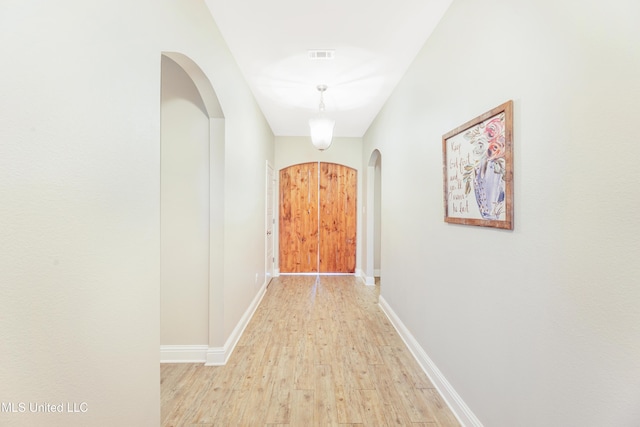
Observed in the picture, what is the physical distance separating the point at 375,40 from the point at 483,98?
117 cm

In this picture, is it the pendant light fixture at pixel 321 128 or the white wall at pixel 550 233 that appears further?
the pendant light fixture at pixel 321 128

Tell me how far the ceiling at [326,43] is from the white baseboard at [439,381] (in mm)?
2554

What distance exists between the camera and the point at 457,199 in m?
1.76

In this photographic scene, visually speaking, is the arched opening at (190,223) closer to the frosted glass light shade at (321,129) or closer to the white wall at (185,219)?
the white wall at (185,219)

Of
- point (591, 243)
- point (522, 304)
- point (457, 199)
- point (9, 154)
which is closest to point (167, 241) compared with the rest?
point (9, 154)

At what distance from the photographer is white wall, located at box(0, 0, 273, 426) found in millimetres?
711

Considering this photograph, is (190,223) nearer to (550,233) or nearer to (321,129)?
(321,129)

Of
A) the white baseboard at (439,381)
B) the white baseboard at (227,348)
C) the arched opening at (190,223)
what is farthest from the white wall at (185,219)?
the white baseboard at (439,381)

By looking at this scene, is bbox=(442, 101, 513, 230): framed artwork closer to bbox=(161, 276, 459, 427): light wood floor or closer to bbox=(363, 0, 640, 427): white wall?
bbox=(363, 0, 640, 427): white wall

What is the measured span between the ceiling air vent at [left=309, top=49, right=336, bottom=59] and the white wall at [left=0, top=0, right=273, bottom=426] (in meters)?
1.27

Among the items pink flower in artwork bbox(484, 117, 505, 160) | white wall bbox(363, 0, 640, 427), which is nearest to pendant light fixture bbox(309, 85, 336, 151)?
white wall bbox(363, 0, 640, 427)

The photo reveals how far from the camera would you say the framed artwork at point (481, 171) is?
1.32 meters

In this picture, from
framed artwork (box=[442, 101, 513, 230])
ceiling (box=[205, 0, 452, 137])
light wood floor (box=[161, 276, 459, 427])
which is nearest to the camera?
framed artwork (box=[442, 101, 513, 230])

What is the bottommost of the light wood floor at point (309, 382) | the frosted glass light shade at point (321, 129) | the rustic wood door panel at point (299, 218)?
the light wood floor at point (309, 382)
